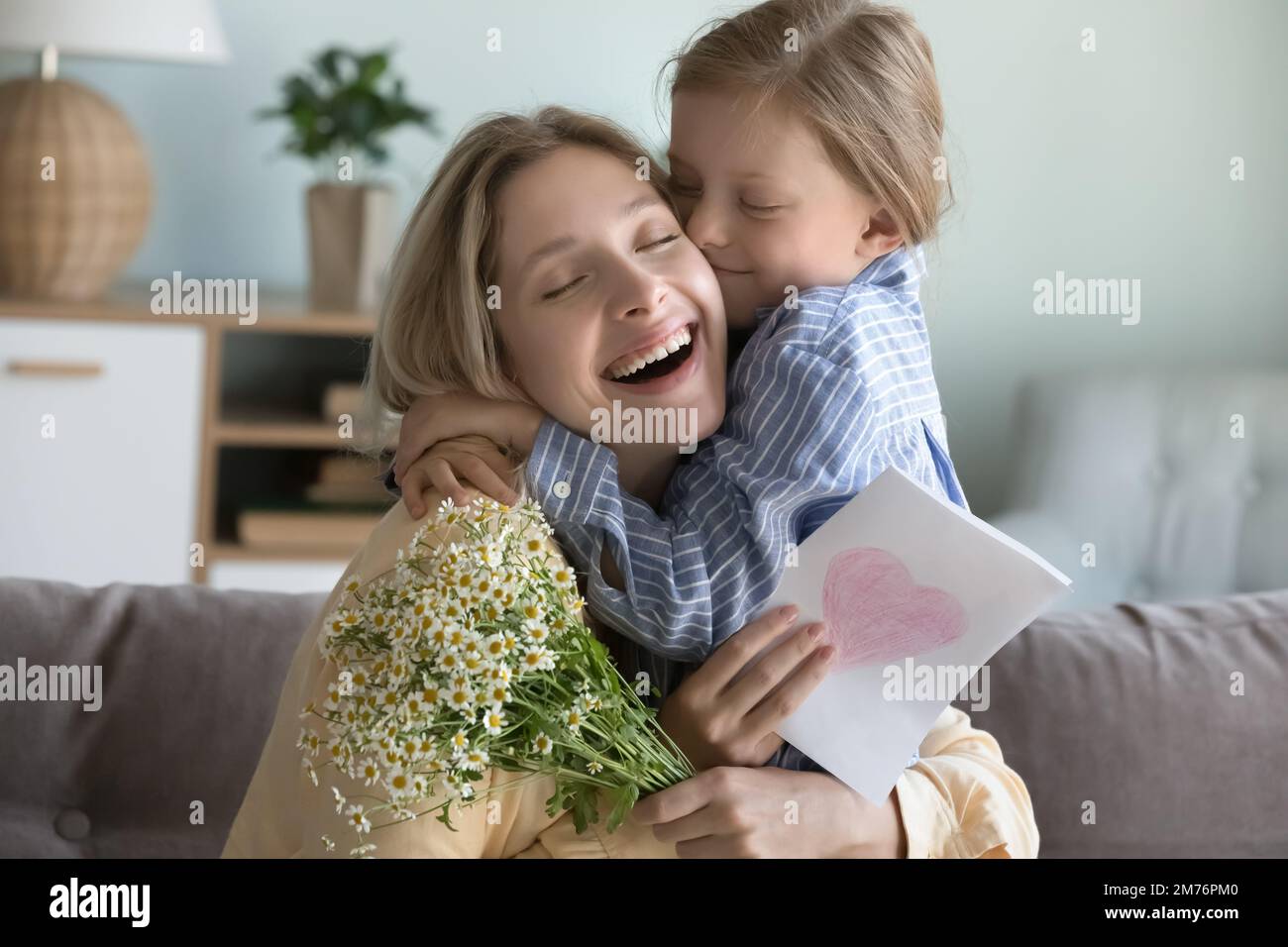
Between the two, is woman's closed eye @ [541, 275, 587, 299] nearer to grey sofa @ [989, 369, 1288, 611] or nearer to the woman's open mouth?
the woman's open mouth

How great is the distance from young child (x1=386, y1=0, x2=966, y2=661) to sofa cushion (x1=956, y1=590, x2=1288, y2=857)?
0.55m

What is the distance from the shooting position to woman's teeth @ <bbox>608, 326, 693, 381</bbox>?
4.00 feet

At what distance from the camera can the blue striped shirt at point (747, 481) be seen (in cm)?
115

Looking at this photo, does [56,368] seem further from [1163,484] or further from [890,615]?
[890,615]

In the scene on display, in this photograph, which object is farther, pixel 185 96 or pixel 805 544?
pixel 185 96

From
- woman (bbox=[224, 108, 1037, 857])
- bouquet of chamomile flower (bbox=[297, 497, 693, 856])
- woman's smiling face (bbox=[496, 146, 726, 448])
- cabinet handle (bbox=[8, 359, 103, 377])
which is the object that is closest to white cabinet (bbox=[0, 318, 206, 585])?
cabinet handle (bbox=[8, 359, 103, 377])

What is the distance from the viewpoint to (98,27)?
321cm

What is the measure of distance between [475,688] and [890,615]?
371mm

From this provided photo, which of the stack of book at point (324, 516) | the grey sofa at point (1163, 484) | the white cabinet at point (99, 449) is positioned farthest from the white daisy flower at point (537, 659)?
the white cabinet at point (99, 449)

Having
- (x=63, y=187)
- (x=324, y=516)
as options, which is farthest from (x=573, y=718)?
(x=63, y=187)
